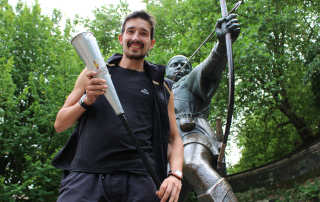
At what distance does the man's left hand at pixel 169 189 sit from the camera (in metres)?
1.53

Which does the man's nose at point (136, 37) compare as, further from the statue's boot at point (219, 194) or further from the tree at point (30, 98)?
the tree at point (30, 98)

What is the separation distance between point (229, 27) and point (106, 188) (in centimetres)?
211

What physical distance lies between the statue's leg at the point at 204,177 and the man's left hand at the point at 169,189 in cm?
163

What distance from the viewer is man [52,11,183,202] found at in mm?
1525

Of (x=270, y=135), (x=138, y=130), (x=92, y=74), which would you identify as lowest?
(x=138, y=130)

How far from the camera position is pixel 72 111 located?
163 cm

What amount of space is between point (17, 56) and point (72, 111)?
10621 millimetres

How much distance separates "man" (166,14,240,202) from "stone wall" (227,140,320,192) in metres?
7.25

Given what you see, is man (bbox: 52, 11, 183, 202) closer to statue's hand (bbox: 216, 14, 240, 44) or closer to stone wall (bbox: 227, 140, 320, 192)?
statue's hand (bbox: 216, 14, 240, 44)

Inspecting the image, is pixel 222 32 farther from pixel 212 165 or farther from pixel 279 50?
pixel 279 50

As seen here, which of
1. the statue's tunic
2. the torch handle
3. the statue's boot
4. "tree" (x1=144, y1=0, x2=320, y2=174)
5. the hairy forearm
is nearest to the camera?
the torch handle

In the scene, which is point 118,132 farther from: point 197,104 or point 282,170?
point 282,170

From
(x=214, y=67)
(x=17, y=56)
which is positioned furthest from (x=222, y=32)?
(x=17, y=56)

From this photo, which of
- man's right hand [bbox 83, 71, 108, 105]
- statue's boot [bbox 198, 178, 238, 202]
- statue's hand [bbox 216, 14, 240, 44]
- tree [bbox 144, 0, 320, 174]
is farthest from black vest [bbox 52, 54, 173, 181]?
tree [bbox 144, 0, 320, 174]
